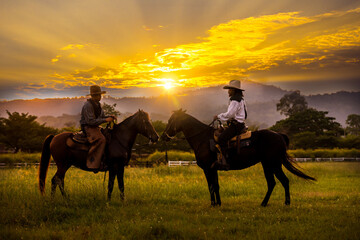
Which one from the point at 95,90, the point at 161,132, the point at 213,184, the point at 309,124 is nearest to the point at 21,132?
the point at 161,132

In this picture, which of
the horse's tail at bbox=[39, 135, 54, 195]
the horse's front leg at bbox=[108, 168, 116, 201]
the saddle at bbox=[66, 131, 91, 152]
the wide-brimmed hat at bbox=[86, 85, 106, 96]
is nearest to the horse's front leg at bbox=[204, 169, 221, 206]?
the horse's front leg at bbox=[108, 168, 116, 201]

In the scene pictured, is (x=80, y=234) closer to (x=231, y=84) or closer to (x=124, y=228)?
(x=124, y=228)

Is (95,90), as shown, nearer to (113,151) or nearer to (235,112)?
(113,151)

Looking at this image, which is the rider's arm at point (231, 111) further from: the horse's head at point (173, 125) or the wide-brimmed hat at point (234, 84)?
the horse's head at point (173, 125)

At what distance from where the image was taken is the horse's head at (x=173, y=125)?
9070mm

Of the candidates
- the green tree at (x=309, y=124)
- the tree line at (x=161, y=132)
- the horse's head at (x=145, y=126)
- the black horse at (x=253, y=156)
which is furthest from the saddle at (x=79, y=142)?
the green tree at (x=309, y=124)

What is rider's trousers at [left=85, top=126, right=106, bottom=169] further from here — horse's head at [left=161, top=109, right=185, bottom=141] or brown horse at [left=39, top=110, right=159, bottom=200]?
horse's head at [left=161, top=109, right=185, bottom=141]

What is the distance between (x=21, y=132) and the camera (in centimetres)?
4631

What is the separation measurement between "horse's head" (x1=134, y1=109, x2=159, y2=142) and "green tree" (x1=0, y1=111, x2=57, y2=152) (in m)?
38.7

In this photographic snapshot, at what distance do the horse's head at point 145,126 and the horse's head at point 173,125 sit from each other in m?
0.31

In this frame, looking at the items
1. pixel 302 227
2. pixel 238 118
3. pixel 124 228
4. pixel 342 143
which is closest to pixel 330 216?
pixel 302 227

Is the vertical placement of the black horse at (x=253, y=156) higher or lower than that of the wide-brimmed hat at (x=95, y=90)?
lower

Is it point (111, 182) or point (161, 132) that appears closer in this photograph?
point (111, 182)

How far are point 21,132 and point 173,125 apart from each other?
43812 mm
